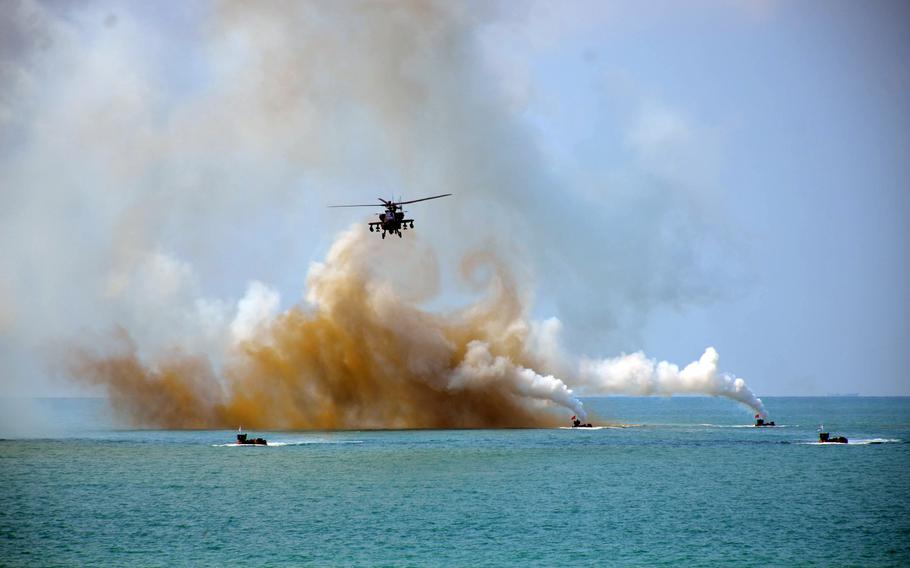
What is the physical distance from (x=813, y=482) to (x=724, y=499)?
56.3 ft

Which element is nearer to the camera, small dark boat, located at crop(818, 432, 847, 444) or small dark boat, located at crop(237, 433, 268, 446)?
small dark boat, located at crop(237, 433, 268, 446)

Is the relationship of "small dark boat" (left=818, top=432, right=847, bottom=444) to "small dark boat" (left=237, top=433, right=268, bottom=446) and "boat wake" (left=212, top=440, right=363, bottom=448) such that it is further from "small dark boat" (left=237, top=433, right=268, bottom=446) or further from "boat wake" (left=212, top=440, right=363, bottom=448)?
"small dark boat" (left=237, top=433, right=268, bottom=446)

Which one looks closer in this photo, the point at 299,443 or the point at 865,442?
the point at 299,443

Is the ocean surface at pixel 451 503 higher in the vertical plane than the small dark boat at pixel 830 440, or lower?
lower

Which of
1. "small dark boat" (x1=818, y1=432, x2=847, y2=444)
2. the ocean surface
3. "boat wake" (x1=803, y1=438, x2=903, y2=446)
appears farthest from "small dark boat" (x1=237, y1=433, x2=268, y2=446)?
"boat wake" (x1=803, y1=438, x2=903, y2=446)

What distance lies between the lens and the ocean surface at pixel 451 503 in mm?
77125

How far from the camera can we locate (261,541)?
81500mm

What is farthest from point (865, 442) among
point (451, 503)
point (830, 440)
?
point (451, 503)

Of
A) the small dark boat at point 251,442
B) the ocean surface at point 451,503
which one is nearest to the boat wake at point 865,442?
the ocean surface at point 451,503

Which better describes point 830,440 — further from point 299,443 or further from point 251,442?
point 251,442

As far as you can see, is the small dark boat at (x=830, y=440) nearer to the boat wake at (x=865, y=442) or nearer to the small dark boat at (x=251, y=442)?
the boat wake at (x=865, y=442)

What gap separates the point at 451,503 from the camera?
10150cm

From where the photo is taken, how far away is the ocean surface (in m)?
77.1

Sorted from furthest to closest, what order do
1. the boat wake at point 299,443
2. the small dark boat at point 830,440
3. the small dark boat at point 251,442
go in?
the small dark boat at point 830,440
the boat wake at point 299,443
the small dark boat at point 251,442
